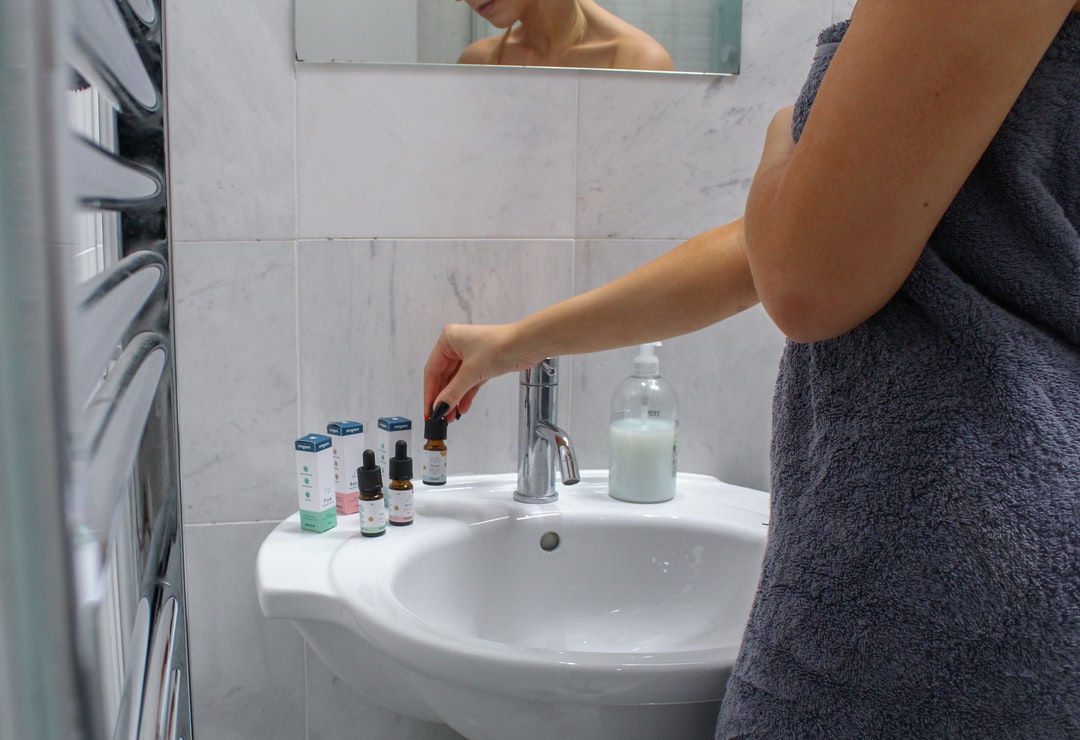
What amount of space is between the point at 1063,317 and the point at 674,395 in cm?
→ 66

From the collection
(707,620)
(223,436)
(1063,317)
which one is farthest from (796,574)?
(223,436)

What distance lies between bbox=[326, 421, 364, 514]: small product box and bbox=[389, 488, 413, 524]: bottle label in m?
0.04

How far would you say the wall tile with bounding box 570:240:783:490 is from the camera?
3.68ft

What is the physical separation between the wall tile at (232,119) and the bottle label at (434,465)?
296mm

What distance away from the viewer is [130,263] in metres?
0.12

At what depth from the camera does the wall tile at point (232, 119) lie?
969mm

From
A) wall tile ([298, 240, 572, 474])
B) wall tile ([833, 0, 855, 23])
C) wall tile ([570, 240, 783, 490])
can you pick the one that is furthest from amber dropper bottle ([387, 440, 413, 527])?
wall tile ([833, 0, 855, 23])

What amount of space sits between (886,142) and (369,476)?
652 millimetres

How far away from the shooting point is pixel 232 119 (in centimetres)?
99

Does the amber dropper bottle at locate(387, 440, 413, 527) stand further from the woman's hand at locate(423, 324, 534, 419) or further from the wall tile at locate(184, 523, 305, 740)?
the wall tile at locate(184, 523, 305, 740)

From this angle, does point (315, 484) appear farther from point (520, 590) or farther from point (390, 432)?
point (520, 590)

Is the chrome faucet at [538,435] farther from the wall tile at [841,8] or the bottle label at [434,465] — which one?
the wall tile at [841,8]

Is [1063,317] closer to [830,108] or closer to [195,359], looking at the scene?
[830,108]

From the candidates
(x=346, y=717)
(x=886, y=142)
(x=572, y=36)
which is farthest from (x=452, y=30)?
(x=346, y=717)
